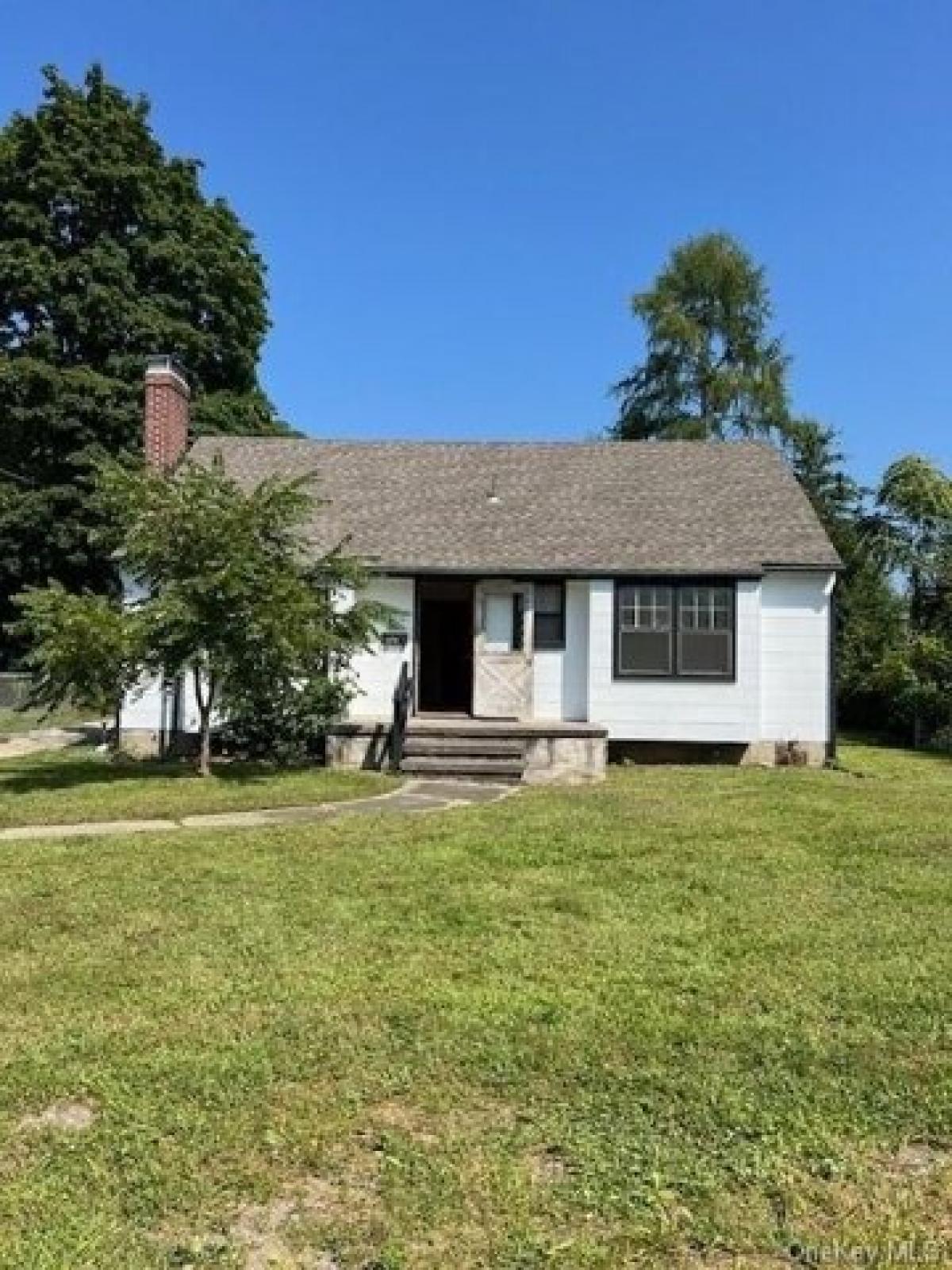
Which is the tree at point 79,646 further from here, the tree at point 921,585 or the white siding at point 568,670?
the tree at point 921,585

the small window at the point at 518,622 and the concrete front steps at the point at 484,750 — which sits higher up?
the small window at the point at 518,622

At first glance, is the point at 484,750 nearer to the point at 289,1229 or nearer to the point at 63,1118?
the point at 63,1118

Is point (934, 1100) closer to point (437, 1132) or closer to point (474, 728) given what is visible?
point (437, 1132)

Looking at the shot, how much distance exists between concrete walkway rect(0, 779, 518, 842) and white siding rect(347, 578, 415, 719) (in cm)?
383

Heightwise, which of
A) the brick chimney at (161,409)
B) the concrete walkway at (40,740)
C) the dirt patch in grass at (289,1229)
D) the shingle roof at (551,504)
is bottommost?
the dirt patch in grass at (289,1229)

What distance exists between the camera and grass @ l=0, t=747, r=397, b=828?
987 cm

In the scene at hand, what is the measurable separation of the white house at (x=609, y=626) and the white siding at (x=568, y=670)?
0.07ft

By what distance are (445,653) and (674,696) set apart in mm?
4205

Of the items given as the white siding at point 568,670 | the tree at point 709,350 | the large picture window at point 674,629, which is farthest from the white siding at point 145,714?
the tree at point 709,350

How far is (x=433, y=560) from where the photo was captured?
16.0 metres

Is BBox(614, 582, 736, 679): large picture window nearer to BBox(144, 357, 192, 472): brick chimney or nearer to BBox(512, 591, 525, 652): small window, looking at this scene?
BBox(512, 591, 525, 652): small window

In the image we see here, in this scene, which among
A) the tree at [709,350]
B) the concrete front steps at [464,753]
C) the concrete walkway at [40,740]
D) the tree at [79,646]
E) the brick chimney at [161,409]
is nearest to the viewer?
the tree at [79,646]

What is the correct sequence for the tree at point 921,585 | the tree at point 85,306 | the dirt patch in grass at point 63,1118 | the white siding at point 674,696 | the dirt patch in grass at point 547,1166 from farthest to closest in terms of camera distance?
the tree at point 85,306 → the tree at point 921,585 → the white siding at point 674,696 → the dirt patch in grass at point 63,1118 → the dirt patch in grass at point 547,1166

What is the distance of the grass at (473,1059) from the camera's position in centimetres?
310
